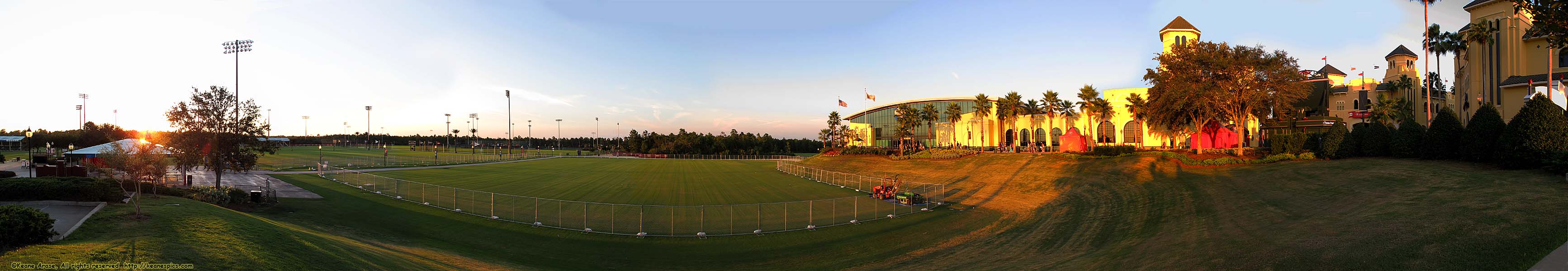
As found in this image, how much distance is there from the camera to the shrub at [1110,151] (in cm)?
4731

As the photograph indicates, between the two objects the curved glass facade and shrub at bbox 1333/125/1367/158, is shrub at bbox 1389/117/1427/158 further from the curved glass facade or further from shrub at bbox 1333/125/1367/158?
the curved glass facade

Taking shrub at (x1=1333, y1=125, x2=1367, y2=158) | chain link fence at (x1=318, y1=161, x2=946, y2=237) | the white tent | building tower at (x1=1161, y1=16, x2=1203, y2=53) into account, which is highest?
building tower at (x1=1161, y1=16, x2=1203, y2=53)

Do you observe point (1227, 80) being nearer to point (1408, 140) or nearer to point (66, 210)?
point (1408, 140)

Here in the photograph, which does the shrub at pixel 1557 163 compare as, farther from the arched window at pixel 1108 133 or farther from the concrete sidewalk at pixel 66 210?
the arched window at pixel 1108 133

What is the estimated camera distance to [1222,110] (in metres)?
43.3

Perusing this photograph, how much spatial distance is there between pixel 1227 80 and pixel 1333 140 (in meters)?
10.8

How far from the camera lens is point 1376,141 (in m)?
29.1

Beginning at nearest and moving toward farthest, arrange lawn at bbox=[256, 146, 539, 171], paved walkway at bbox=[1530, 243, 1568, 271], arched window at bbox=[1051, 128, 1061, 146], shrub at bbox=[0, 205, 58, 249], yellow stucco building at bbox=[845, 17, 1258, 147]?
paved walkway at bbox=[1530, 243, 1568, 271], shrub at bbox=[0, 205, 58, 249], lawn at bbox=[256, 146, 539, 171], yellow stucco building at bbox=[845, 17, 1258, 147], arched window at bbox=[1051, 128, 1061, 146]

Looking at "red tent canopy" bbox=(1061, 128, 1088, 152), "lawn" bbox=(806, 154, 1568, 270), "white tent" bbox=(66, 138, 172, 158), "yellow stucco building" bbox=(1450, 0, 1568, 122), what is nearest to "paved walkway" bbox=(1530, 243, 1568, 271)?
"lawn" bbox=(806, 154, 1568, 270)

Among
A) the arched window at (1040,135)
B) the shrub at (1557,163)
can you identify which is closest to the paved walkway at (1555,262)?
the shrub at (1557,163)

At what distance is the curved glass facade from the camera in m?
99.0

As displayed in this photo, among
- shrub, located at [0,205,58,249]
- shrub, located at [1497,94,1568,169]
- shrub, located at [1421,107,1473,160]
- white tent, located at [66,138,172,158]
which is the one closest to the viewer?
shrub, located at [0,205,58,249]

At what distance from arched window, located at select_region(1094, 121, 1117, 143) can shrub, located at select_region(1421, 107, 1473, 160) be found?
4496 cm

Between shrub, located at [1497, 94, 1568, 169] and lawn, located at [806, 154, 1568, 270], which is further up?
shrub, located at [1497, 94, 1568, 169]
